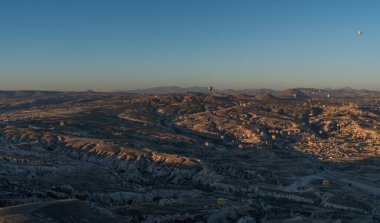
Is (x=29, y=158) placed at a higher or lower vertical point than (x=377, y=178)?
higher

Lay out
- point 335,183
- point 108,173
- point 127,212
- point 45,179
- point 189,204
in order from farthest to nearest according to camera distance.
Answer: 1. point 335,183
2. point 108,173
3. point 45,179
4. point 189,204
5. point 127,212

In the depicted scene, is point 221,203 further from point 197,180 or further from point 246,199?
Result: point 197,180

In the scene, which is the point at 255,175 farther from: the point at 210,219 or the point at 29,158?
the point at 29,158

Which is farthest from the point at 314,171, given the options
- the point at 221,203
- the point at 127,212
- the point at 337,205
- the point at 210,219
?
the point at 127,212

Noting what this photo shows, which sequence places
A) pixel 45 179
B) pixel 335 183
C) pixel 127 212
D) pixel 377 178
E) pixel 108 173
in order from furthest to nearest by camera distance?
pixel 377 178 → pixel 335 183 → pixel 108 173 → pixel 45 179 → pixel 127 212

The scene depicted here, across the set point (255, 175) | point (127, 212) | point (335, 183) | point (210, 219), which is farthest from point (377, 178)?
point (127, 212)

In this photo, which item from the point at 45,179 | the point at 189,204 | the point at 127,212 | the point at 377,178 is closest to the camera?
the point at 127,212

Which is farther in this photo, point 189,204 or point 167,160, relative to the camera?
point 167,160

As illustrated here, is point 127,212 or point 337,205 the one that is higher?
point 127,212

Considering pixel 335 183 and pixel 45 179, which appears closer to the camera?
pixel 45 179
